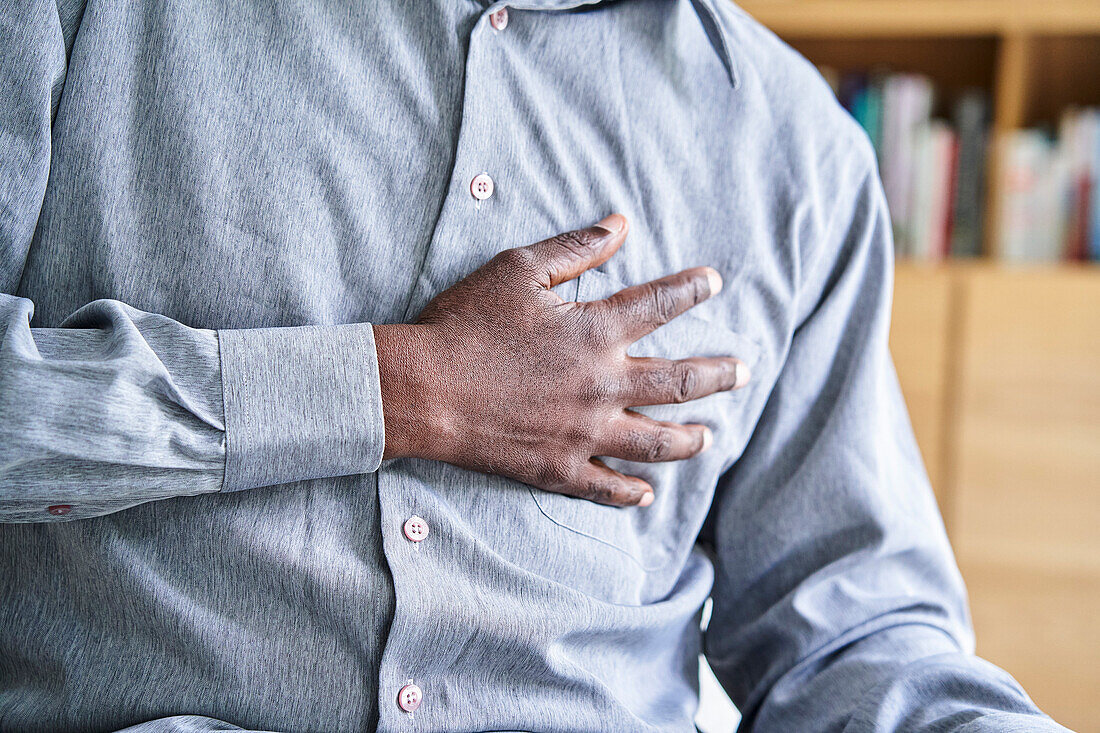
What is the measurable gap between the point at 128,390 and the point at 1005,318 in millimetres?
1776

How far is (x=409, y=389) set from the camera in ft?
2.24

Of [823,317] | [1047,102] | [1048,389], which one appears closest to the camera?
[823,317]

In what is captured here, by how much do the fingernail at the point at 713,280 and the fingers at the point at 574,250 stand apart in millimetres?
87

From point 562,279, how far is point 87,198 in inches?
14.4

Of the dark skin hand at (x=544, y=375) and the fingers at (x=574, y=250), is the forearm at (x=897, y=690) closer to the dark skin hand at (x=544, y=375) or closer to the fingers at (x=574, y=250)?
the dark skin hand at (x=544, y=375)

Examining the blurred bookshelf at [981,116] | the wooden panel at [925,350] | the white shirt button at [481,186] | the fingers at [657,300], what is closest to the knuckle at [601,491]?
the fingers at [657,300]

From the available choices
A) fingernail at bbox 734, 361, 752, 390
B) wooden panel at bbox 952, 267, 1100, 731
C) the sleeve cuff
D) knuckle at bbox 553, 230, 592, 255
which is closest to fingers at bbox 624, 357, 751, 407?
fingernail at bbox 734, 361, 752, 390

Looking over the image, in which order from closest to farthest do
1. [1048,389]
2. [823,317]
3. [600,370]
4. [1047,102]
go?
1. [600,370]
2. [823,317]
3. [1048,389]
4. [1047,102]

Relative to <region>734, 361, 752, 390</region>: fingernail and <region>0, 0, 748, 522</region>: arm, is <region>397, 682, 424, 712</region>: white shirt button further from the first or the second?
<region>734, 361, 752, 390</region>: fingernail

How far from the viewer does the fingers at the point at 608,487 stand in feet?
2.54

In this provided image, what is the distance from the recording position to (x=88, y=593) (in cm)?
68

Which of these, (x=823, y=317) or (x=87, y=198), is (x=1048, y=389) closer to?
(x=823, y=317)

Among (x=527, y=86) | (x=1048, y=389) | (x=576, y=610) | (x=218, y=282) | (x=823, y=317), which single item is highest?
(x=527, y=86)

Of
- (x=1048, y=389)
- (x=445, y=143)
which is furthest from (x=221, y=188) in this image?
(x=1048, y=389)
